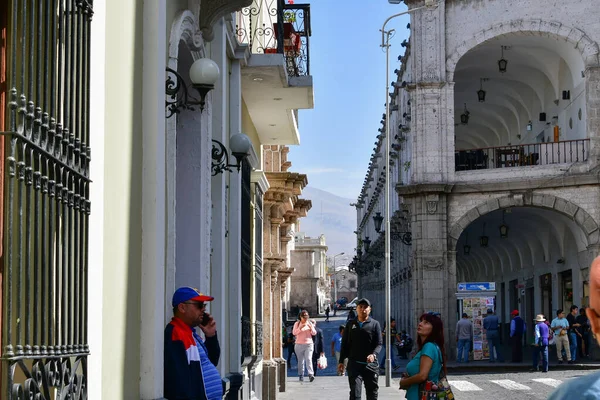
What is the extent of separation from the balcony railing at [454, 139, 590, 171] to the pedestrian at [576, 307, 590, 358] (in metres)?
5.35

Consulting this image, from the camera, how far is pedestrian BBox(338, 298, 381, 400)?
46.6 feet

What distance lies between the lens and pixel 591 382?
8.91 ft

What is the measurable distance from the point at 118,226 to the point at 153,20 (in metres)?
1.66

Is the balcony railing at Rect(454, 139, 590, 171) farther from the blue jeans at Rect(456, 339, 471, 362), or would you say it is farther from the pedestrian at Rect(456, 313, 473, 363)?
the blue jeans at Rect(456, 339, 471, 362)

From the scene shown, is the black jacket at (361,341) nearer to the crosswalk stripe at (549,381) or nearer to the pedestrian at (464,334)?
the crosswalk stripe at (549,381)

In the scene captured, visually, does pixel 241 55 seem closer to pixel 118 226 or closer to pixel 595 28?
pixel 118 226

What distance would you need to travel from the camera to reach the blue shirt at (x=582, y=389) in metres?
2.67

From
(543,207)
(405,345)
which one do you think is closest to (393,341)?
(405,345)

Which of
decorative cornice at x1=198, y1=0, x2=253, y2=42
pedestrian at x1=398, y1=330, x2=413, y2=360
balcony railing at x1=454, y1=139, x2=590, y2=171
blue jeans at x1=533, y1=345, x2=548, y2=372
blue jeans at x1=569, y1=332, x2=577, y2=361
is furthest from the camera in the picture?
pedestrian at x1=398, y1=330, x2=413, y2=360

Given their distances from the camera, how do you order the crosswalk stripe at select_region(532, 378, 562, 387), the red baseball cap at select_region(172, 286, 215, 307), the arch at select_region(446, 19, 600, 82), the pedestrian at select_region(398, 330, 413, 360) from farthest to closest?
the pedestrian at select_region(398, 330, 413, 360) < the arch at select_region(446, 19, 600, 82) < the crosswalk stripe at select_region(532, 378, 562, 387) < the red baseball cap at select_region(172, 286, 215, 307)

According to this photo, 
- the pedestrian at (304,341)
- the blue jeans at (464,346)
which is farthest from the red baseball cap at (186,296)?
the blue jeans at (464,346)

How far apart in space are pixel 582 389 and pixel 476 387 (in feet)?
75.3

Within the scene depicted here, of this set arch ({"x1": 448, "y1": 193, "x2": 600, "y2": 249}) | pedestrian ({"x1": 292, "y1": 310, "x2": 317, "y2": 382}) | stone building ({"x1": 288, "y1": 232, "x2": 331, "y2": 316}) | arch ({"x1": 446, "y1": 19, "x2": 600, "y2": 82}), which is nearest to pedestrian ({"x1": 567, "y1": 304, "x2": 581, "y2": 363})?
arch ({"x1": 448, "y1": 193, "x2": 600, "y2": 249})

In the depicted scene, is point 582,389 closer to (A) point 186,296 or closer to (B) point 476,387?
(A) point 186,296
